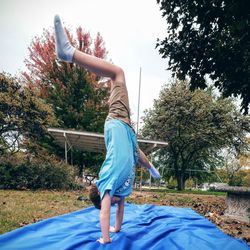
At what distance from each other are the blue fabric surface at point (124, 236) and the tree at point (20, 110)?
10870mm

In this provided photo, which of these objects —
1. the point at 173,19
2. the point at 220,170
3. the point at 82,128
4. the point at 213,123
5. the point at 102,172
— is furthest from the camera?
the point at 220,170

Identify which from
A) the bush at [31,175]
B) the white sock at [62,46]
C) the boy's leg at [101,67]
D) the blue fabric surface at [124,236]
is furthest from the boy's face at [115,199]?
the bush at [31,175]

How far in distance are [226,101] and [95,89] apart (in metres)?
12.3

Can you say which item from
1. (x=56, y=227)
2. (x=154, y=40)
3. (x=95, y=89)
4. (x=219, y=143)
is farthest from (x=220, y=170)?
(x=56, y=227)

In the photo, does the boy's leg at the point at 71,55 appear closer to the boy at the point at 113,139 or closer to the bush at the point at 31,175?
the boy at the point at 113,139

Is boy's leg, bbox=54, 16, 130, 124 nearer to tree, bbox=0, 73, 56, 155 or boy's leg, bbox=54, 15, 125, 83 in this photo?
boy's leg, bbox=54, 15, 125, 83

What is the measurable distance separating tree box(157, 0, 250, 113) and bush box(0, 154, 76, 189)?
764 cm

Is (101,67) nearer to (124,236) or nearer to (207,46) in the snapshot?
(124,236)

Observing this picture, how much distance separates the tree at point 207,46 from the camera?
5.46 meters

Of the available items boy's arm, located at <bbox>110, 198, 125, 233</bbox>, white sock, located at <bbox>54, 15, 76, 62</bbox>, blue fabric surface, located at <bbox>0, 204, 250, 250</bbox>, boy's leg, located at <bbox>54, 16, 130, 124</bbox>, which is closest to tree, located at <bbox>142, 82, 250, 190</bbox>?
blue fabric surface, located at <bbox>0, 204, 250, 250</bbox>

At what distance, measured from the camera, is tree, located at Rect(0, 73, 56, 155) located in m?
13.8

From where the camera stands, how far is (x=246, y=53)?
5.47m

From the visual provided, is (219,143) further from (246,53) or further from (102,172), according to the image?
(102,172)

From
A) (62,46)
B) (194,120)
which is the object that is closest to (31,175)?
(62,46)
